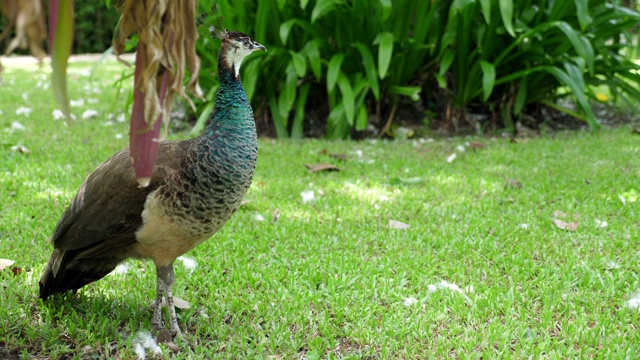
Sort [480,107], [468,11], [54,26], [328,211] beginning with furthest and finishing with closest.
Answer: [480,107], [468,11], [328,211], [54,26]

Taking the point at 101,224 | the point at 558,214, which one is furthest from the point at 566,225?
the point at 101,224

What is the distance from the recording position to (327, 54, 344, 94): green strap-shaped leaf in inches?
221

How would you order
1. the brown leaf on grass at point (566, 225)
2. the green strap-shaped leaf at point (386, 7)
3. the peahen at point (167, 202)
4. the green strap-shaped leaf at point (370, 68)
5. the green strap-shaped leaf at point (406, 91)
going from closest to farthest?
the peahen at point (167, 202) < the brown leaf on grass at point (566, 225) < the green strap-shaped leaf at point (386, 7) < the green strap-shaped leaf at point (370, 68) < the green strap-shaped leaf at point (406, 91)

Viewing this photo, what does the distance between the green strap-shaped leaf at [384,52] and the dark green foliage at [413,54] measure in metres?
0.01

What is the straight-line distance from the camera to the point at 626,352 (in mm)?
2461

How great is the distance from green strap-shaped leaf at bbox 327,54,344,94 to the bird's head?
2.97 metres

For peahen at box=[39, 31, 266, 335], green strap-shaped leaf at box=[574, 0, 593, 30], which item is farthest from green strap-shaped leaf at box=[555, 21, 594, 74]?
peahen at box=[39, 31, 266, 335]

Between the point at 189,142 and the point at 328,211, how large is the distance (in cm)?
161

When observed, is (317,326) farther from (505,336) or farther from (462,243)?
(462,243)

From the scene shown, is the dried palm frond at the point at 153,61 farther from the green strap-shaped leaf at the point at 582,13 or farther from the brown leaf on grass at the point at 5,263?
the green strap-shaped leaf at the point at 582,13

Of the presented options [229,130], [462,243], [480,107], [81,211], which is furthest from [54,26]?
[480,107]

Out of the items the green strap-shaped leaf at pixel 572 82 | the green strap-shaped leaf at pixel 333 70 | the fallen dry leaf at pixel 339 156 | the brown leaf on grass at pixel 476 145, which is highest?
the green strap-shaped leaf at pixel 572 82

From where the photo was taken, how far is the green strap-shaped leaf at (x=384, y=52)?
5.40 metres

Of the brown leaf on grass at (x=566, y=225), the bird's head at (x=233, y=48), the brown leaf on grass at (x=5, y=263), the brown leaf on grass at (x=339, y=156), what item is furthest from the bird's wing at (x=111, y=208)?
the brown leaf on grass at (x=339, y=156)
